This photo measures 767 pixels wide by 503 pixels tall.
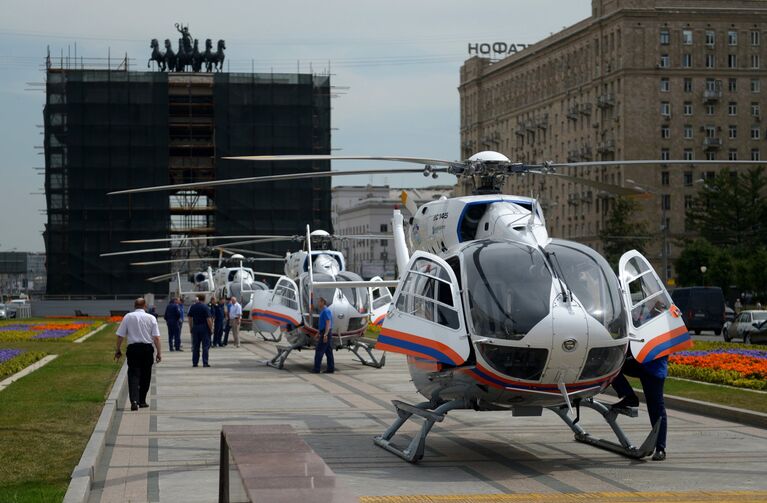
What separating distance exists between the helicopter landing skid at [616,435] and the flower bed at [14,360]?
1382cm

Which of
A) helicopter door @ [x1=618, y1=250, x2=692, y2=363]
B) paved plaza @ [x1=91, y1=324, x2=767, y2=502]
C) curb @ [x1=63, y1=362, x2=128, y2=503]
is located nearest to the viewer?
curb @ [x1=63, y1=362, x2=128, y2=503]

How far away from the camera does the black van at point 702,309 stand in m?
51.4

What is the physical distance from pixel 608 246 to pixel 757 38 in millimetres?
24231

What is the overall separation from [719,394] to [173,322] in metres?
20.7

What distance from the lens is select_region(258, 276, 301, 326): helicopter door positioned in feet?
94.9

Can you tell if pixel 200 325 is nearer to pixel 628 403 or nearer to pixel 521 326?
pixel 628 403

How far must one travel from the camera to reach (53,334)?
4628 cm

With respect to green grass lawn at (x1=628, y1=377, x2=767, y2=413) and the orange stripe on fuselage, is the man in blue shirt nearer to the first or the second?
green grass lawn at (x1=628, y1=377, x2=767, y2=413)

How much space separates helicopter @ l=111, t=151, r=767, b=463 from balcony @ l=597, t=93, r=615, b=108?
88.1 m

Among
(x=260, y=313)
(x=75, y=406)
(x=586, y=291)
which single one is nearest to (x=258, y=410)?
(x=75, y=406)

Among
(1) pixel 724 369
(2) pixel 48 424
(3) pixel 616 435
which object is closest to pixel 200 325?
(1) pixel 724 369

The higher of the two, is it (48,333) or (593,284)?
(593,284)

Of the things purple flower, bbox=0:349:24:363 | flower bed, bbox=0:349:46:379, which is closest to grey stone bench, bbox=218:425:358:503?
flower bed, bbox=0:349:46:379

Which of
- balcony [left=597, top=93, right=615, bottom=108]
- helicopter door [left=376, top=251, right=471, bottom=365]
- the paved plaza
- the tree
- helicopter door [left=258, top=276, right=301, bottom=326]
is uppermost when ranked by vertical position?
balcony [left=597, top=93, right=615, bottom=108]
